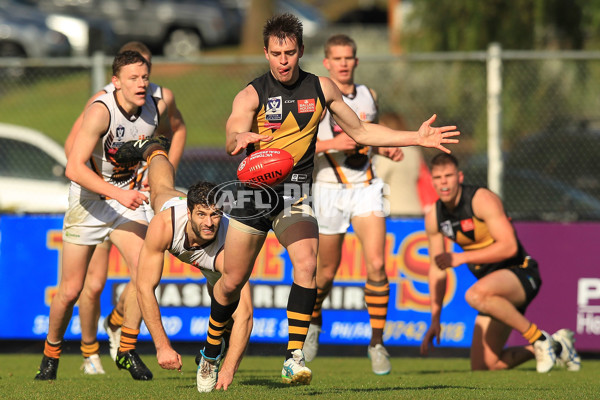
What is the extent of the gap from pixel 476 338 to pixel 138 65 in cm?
408

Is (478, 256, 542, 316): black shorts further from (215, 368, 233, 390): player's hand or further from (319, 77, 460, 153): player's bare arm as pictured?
(215, 368, 233, 390): player's hand

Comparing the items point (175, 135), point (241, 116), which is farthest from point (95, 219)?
point (241, 116)

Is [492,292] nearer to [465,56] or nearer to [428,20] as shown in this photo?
[465,56]

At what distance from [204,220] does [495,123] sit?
515 cm

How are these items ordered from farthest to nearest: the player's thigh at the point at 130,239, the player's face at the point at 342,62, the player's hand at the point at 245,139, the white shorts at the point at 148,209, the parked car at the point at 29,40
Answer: the parked car at the point at 29,40 < the player's face at the point at 342,62 < the white shorts at the point at 148,209 < the player's thigh at the point at 130,239 < the player's hand at the point at 245,139

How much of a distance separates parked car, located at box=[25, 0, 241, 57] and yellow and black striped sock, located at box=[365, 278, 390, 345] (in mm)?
16587

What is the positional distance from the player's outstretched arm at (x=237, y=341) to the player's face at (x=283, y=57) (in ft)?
4.93

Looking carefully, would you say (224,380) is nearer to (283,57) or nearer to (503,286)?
(283,57)

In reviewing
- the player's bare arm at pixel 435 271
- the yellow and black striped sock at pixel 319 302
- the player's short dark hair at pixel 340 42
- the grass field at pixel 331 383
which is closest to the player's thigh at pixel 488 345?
the grass field at pixel 331 383

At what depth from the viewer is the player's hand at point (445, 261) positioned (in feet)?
27.6

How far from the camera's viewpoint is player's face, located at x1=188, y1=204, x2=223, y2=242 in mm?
6477

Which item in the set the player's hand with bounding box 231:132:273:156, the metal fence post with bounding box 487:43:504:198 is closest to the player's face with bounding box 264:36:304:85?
the player's hand with bounding box 231:132:273:156

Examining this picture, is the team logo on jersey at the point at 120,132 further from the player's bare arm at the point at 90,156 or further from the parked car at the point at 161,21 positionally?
the parked car at the point at 161,21

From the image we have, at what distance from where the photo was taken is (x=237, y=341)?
6.64 metres
